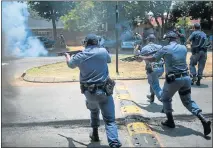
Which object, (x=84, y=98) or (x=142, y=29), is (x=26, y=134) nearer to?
(x=84, y=98)

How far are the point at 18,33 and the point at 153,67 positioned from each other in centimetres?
149

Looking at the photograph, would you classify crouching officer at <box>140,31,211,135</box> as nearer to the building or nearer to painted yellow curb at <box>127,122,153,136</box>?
painted yellow curb at <box>127,122,153,136</box>

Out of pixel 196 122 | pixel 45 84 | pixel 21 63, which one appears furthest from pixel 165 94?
pixel 21 63

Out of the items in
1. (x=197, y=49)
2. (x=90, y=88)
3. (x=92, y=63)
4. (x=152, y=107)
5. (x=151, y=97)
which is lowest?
(x=152, y=107)

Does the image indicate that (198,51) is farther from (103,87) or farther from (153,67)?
(103,87)

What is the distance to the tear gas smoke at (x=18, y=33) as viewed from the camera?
390 centimetres

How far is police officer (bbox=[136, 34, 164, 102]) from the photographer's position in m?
4.13

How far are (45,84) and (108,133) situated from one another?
0.91 m

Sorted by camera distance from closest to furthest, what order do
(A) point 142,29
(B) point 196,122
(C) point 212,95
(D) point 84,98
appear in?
(A) point 142,29, (D) point 84,98, (B) point 196,122, (C) point 212,95

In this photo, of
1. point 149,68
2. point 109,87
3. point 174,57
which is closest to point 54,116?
point 109,87

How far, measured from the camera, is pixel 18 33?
13.0 ft

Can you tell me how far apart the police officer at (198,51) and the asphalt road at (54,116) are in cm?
41

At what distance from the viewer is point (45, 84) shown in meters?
4.37

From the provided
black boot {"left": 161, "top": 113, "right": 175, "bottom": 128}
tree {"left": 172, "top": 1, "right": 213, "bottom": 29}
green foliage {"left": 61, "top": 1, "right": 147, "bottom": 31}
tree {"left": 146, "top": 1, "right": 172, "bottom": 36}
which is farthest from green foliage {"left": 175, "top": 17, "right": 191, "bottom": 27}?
black boot {"left": 161, "top": 113, "right": 175, "bottom": 128}
